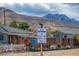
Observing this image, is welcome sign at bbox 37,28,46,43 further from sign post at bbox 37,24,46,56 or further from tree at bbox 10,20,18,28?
tree at bbox 10,20,18,28

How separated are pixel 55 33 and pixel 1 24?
42 cm

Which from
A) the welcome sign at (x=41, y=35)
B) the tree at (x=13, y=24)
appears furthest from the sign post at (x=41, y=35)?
the tree at (x=13, y=24)

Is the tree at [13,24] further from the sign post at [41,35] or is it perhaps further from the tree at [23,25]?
the sign post at [41,35]

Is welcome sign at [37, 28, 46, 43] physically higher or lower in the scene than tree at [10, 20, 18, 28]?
lower

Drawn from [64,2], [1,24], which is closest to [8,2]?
[1,24]

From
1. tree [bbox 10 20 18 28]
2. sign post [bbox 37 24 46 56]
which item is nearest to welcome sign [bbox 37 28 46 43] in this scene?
sign post [bbox 37 24 46 56]

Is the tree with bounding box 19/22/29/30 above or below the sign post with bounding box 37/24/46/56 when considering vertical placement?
above

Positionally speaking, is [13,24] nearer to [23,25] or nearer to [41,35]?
[23,25]

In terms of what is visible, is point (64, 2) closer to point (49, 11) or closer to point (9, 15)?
point (49, 11)

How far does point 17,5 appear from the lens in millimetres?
1399

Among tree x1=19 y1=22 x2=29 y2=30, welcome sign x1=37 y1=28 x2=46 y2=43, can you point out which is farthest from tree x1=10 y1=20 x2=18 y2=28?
welcome sign x1=37 y1=28 x2=46 y2=43

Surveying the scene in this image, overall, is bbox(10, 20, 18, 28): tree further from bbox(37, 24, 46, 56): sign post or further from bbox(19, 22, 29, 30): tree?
bbox(37, 24, 46, 56): sign post

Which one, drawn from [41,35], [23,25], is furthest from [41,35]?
[23,25]

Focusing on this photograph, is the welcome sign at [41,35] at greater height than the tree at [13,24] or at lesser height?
lesser
